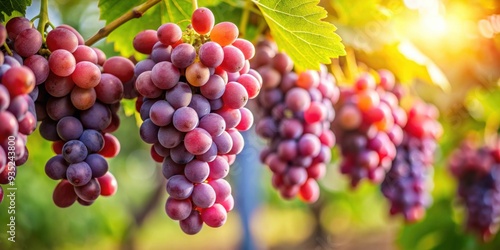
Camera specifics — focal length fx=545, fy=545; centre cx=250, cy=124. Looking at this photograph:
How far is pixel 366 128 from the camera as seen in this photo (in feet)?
3.68

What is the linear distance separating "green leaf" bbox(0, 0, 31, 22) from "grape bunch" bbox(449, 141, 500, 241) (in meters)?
1.41

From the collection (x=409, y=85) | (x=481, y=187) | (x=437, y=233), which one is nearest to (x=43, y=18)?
(x=409, y=85)

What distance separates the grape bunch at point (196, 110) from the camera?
1.92 feet

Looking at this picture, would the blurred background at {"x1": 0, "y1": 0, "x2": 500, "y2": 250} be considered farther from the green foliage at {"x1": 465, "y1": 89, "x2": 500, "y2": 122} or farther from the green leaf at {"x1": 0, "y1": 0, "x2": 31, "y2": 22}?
the green leaf at {"x1": 0, "y1": 0, "x2": 31, "y2": 22}

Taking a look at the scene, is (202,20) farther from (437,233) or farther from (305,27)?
(437,233)

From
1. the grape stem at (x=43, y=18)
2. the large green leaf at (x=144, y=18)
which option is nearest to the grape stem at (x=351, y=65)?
the large green leaf at (x=144, y=18)

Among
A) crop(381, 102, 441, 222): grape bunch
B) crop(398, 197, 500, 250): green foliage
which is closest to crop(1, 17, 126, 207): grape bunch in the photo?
crop(381, 102, 441, 222): grape bunch

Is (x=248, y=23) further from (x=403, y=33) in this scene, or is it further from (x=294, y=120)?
(x=403, y=33)

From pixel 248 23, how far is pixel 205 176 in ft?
1.82

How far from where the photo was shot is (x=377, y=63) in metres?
1.29

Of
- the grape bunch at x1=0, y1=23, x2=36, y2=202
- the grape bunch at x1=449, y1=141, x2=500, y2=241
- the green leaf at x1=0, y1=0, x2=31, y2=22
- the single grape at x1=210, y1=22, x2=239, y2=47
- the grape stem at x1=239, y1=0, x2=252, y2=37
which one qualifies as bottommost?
the grape bunch at x1=449, y1=141, x2=500, y2=241

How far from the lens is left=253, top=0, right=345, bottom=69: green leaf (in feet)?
2.23

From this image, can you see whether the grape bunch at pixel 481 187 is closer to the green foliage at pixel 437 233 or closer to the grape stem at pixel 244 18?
the green foliage at pixel 437 233

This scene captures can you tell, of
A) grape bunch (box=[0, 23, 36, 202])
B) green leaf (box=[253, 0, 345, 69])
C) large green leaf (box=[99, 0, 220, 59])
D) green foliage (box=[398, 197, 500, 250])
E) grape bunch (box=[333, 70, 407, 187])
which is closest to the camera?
grape bunch (box=[0, 23, 36, 202])
